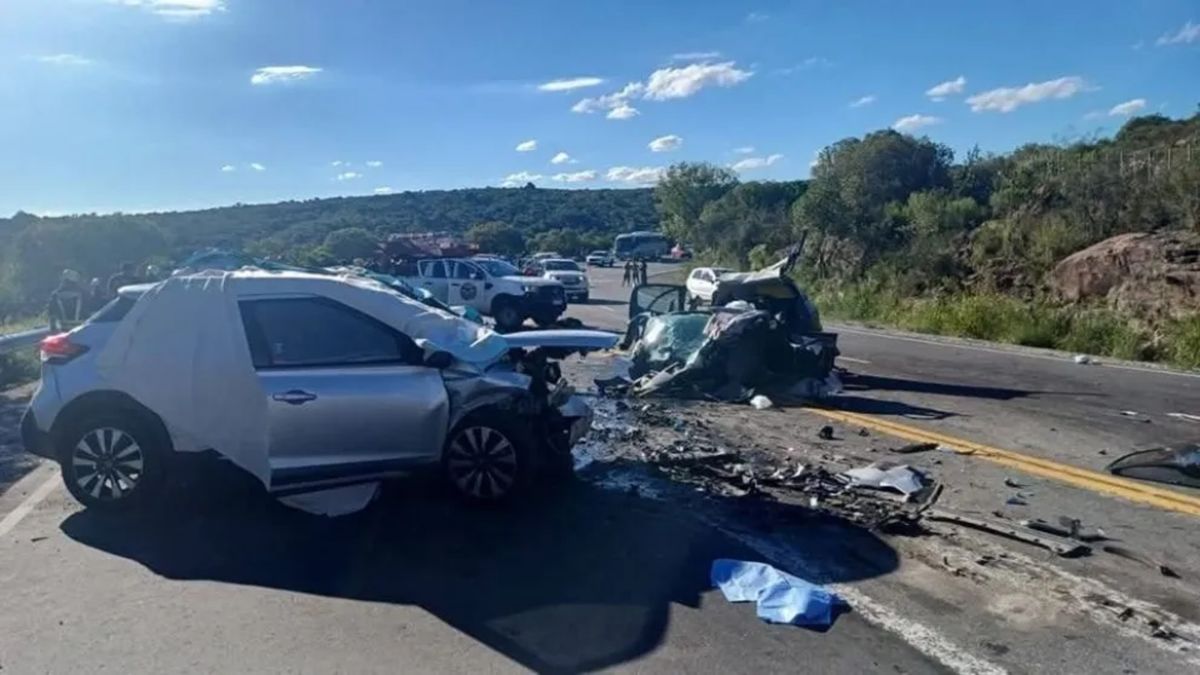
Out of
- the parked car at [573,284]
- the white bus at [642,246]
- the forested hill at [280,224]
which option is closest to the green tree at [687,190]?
the white bus at [642,246]

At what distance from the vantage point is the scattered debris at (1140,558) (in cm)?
581

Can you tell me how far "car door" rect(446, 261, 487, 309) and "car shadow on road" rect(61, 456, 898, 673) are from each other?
2053cm

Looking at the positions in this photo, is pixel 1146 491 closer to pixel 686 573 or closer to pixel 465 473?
pixel 686 573

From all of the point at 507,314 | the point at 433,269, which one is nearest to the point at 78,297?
the point at 507,314

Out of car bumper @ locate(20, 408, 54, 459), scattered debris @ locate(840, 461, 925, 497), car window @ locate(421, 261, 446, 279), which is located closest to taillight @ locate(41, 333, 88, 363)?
car bumper @ locate(20, 408, 54, 459)

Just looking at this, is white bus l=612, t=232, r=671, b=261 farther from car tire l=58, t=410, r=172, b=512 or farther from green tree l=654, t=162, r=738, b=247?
car tire l=58, t=410, r=172, b=512

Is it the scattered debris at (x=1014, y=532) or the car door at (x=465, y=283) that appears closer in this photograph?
the scattered debris at (x=1014, y=532)

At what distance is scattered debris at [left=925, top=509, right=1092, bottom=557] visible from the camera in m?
6.19

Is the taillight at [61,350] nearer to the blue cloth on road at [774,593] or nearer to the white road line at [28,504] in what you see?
the white road line at [28,504]

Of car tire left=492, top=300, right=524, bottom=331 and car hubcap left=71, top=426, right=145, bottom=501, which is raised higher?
car hubcap left=71, top=426, right=145, bottom=501

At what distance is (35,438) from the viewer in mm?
7148

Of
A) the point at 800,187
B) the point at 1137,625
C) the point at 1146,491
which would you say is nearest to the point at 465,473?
the point at 1137,625

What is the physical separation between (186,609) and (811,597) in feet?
10.6

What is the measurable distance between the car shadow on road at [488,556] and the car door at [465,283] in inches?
808
